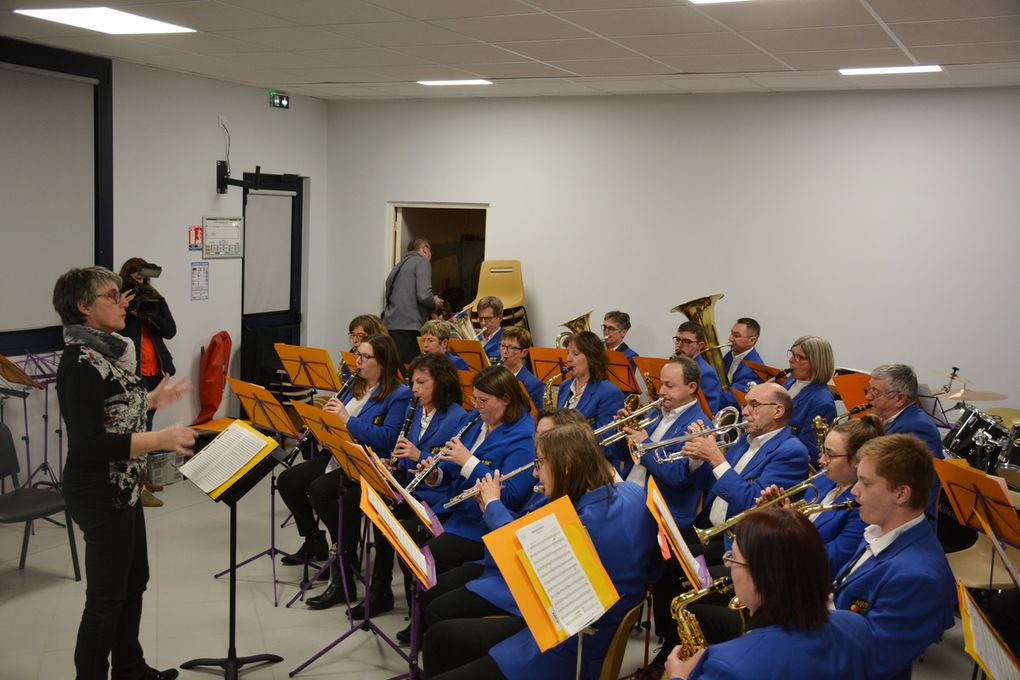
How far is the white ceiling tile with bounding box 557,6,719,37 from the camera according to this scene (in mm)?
4105

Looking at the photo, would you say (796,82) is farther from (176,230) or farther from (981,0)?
(176,230)

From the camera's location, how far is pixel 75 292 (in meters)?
3.13

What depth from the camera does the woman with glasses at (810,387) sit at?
5.08 metres

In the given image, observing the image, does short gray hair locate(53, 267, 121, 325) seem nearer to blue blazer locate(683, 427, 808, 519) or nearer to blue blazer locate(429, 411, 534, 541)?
blue blazer locate(429, 411, 534, 541)

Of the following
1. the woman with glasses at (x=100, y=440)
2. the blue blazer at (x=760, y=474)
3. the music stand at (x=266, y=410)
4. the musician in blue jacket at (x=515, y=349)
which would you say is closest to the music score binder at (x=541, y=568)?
the blue blazer at (x=760, y=474)

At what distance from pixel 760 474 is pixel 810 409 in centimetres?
156

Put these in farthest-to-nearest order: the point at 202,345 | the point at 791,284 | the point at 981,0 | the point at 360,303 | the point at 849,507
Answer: the point at 360,303 → the point at 202,345 → the point at 791,284 → the point at 981,0 → the point at 849,507

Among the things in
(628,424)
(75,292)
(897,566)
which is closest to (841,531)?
(897,566)

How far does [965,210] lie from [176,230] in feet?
19.8

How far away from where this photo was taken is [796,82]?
6.13m

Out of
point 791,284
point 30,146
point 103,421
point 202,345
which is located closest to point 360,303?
point 202,345

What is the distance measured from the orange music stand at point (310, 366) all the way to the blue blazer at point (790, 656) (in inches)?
146

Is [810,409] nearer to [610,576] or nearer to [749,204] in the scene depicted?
[749,204]

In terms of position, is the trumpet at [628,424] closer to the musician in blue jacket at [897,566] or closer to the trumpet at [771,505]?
the trumpet at [771,505]
